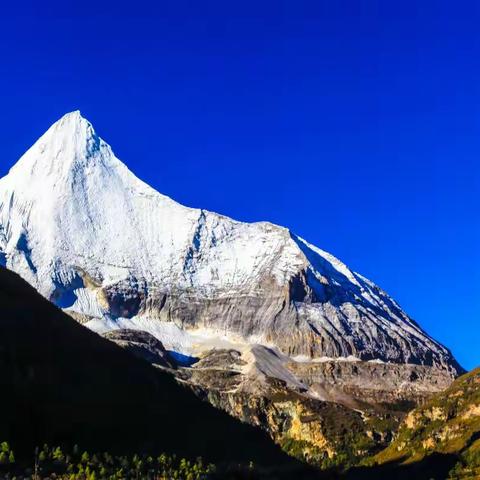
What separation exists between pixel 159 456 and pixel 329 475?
347 feet

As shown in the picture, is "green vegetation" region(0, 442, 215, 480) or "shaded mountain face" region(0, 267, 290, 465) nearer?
"green vegetation" region(0, 442, 215, 480)

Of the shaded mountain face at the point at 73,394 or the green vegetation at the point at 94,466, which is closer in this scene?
the green vegetation at the point at 94,466

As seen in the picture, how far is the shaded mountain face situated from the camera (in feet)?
500

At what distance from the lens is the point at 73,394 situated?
16162 cm

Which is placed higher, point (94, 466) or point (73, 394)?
point (73, 394)

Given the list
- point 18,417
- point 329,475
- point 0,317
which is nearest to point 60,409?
point 18,417

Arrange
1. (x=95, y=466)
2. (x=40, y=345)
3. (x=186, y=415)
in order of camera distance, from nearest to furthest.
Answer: (x=95, y=466)
(x=40, y=345)
(x=186, y=415)

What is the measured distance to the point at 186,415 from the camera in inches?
7835

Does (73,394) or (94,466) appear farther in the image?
(73,394)

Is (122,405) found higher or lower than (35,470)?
higher

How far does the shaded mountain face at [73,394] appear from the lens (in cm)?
15225

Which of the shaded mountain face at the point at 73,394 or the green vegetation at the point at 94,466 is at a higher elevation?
the shaded mountain face at the point at 73,394

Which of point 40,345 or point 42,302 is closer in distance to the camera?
point 40,345

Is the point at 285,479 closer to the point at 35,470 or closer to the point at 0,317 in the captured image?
the point at 35,470
